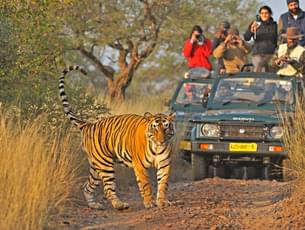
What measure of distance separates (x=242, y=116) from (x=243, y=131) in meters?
0.27

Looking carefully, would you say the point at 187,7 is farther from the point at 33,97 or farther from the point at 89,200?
the point at 89,200

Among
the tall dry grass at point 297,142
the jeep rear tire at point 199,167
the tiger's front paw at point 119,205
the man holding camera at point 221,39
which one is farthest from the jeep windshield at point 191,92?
the tiger's front paw at point 119,205

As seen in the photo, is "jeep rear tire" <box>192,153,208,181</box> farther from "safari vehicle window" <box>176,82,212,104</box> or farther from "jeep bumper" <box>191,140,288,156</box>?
"safari vehicle window" <box>176,82,212,104</box>

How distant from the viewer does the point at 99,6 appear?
26.0m

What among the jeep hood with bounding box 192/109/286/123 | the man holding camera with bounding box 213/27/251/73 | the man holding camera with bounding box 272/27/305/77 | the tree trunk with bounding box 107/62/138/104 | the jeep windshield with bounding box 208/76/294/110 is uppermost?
the tree trunk with bounding box 107/62/138/104

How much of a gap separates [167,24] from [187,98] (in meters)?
10.3

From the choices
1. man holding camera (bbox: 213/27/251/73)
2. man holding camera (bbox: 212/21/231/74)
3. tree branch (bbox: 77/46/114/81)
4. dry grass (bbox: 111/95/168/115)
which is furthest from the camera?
tree branch (bbox: 77/46/114/81)

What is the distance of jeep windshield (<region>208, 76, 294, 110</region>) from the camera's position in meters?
14.6

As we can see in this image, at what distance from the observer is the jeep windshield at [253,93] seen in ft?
47.8

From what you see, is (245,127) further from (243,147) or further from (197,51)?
(197,51)

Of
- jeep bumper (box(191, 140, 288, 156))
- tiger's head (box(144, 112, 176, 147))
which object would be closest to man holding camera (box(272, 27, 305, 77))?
jeep bumper (box(191, 140, 288, 156))

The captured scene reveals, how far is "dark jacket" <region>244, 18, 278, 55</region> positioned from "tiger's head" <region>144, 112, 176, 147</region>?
5.73m

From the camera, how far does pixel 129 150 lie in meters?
11.0

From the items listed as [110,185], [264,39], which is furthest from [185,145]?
[110,185]
